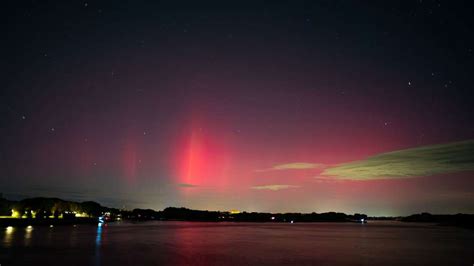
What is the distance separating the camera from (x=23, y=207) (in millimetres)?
141625

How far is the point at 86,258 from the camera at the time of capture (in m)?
34.2

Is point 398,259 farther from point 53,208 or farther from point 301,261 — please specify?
point 53,208

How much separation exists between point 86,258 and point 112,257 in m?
2.21

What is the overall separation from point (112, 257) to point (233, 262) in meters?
10.7

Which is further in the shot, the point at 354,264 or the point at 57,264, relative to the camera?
the point at 354,264

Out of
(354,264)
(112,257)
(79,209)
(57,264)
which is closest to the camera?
(57,264)

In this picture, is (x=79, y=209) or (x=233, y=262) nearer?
(x=233, y=262)

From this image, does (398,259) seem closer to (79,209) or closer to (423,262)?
(423,262)

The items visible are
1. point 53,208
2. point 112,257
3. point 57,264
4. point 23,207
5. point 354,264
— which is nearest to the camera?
point 57,264

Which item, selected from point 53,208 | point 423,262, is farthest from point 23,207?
point 423,262

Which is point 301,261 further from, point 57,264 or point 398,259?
point 57,264

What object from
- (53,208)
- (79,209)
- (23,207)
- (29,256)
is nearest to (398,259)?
(29,256)

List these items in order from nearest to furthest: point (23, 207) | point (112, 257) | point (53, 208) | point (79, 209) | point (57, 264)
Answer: point (57, 264), point (112, 257), point (23, 207), point (53, 208), point (79, 209)

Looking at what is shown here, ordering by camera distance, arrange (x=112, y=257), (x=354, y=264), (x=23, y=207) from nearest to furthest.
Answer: (x=354, y=264)
(x=112, y=257)
(x=23, y=207)
